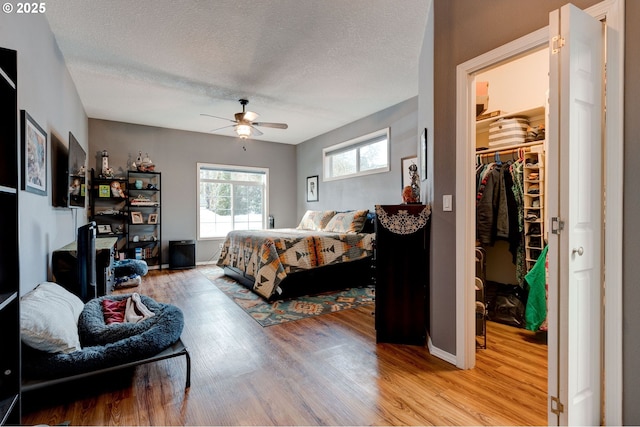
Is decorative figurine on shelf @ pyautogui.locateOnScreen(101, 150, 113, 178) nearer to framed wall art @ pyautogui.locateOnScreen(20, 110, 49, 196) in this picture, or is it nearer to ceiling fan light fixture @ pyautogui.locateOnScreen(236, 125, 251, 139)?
ceiling fan light fixture @ pyautogui.locateOnScreen(236, 125, 251, 139)

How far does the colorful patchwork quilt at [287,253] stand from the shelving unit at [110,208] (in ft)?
7.70

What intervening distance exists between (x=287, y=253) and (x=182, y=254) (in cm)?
297

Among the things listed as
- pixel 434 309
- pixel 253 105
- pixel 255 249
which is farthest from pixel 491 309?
pixel 253 105

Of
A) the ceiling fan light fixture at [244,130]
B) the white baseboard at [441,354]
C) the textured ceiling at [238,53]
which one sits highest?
the textured ceiling at [238,53]

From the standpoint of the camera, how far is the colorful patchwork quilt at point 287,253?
11.7ft

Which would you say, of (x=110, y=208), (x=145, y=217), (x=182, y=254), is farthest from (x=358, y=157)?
(x=110, y=208)

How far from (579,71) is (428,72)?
4.26ft

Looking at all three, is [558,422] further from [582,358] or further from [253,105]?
[253,105]

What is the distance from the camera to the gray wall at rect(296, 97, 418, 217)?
14.8 feet

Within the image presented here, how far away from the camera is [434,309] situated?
2264mm

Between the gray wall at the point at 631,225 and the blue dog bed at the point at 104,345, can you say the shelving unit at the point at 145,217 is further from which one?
the gray wall at the point at 631,225

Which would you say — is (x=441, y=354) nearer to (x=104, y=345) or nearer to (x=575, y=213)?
(x=575, y=213)

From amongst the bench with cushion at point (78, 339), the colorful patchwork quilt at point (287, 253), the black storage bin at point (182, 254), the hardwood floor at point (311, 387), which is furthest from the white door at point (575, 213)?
the black storage bin at point (182, 254)

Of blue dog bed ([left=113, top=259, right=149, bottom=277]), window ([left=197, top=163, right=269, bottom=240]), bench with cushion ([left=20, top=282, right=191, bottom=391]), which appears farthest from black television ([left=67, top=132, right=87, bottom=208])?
window ([left=197, top=163, right=269, bottom=240])
